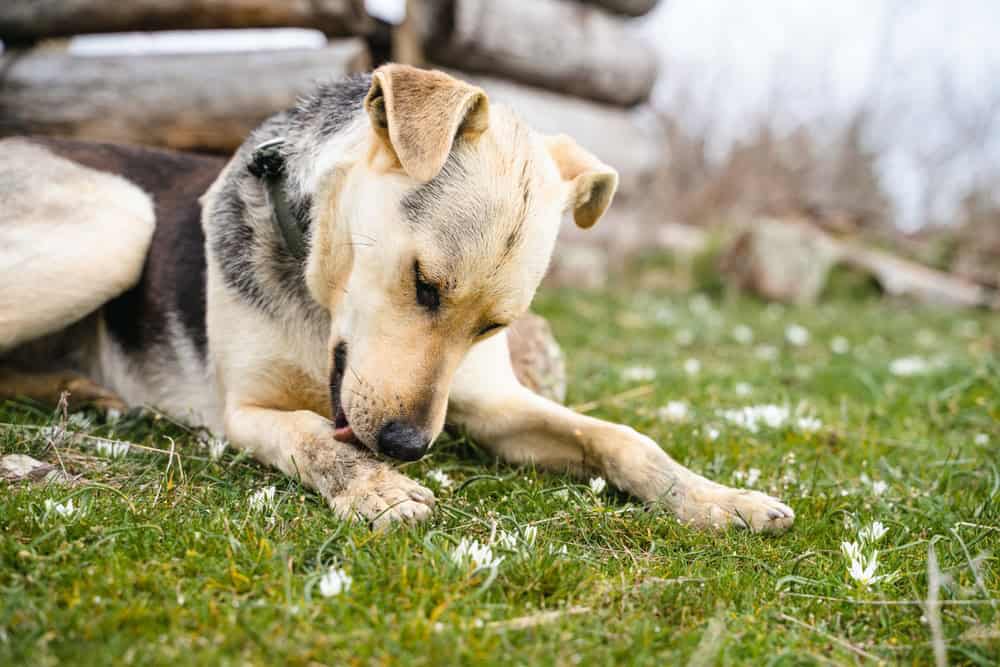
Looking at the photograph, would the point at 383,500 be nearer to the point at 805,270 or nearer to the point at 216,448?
the point at 216,448

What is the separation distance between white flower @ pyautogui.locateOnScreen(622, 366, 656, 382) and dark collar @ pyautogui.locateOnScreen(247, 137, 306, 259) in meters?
2.80

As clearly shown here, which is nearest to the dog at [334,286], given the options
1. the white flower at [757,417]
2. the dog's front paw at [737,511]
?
the dog's front paw at [737,511]

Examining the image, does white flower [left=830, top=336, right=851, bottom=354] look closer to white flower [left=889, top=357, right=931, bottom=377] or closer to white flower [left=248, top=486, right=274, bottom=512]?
white flower [left=889, top=357, right=931, bottom=377]

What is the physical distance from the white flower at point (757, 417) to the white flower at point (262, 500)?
8.18 feet

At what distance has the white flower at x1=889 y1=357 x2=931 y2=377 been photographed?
595 centimetres

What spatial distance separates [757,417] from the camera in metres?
4.18

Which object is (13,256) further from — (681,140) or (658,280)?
(681,140)

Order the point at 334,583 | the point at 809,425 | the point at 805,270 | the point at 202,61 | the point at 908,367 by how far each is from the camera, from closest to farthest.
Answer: the point at 334,583 → the point at 809,425 → the point at 908,367 → the point at 202,61 → the point at 805,270

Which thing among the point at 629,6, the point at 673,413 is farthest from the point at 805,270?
the point at 673,413

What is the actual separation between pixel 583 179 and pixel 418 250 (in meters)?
1.03

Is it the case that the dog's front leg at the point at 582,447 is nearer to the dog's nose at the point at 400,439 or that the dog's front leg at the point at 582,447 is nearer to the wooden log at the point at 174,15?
the dog's nose at the point at 400,439

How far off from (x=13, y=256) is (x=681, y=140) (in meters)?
16.1

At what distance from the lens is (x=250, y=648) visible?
5.48 feet

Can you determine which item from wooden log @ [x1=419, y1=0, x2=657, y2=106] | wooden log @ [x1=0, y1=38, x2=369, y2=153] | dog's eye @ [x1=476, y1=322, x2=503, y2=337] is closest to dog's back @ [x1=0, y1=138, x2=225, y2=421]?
dog's eye @ [x1=476, y1=322, x2=503, y2=337]
